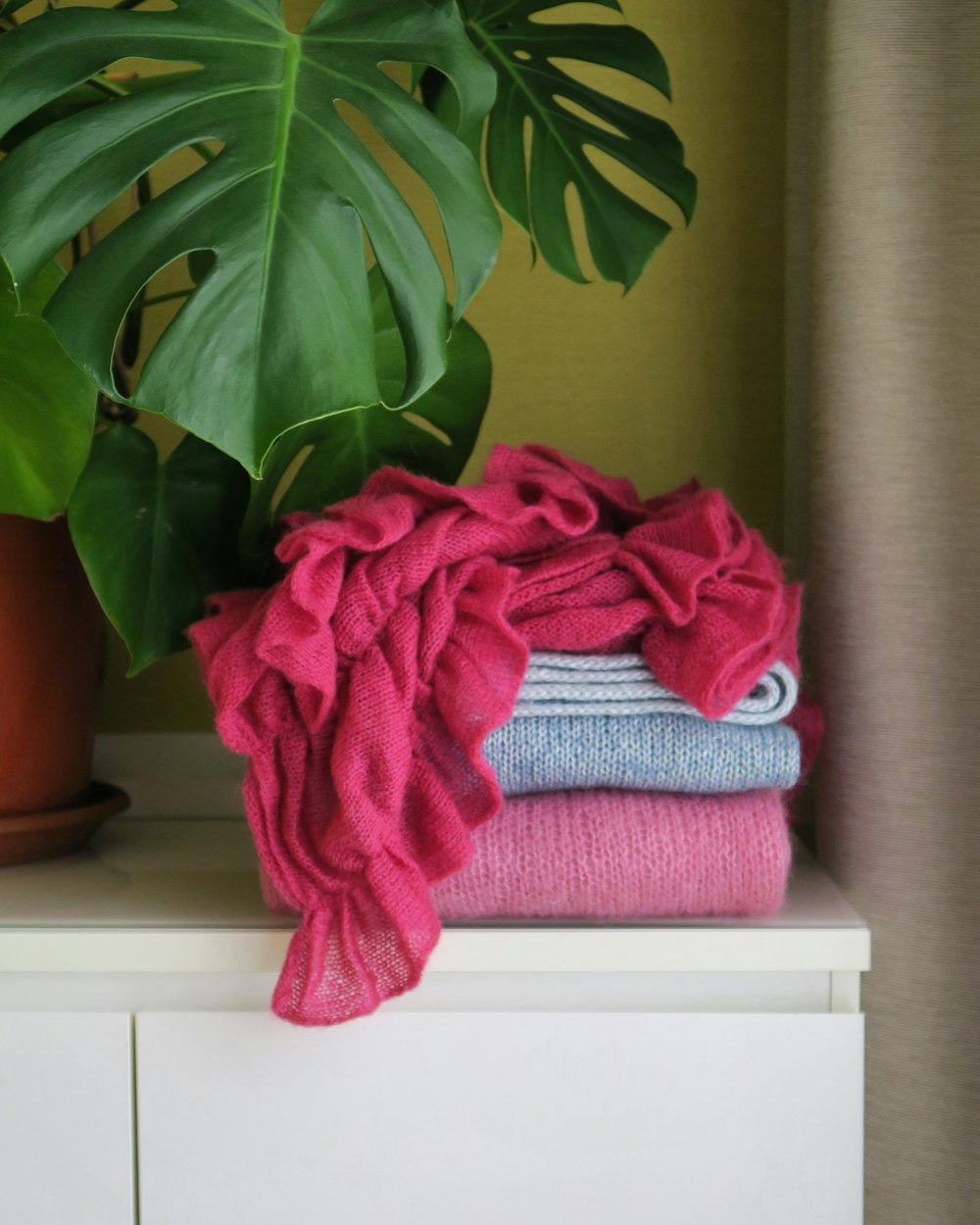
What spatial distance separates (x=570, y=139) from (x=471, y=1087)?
27.2 inches

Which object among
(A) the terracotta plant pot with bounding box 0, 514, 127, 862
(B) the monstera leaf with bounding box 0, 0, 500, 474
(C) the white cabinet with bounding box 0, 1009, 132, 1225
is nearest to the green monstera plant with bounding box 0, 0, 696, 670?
(B) the monstera leaf with bounding box 0, 0, 500, 474

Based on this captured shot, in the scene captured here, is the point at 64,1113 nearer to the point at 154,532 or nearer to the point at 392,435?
the point at 154,532

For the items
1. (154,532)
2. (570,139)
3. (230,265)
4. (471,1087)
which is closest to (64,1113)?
(471,1087)

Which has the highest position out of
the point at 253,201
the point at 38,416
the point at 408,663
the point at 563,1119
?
the point at 253,201

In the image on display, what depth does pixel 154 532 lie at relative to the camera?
72 cm

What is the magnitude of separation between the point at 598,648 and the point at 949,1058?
0.34m

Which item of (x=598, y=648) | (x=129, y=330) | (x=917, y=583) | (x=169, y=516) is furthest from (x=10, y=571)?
(x=917, y=583)

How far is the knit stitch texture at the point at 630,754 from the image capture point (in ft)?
2.06

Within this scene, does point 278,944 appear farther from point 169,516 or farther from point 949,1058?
point 949,1058

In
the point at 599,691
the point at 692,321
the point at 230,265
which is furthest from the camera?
the point at 692,321

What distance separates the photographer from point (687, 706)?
63 centimetres

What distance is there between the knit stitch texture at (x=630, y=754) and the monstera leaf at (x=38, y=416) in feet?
0.98

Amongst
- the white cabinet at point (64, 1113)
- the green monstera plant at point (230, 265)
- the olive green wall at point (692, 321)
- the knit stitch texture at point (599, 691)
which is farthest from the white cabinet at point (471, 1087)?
the olive green wall at point (692, 321)

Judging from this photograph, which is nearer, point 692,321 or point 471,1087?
point 471,1087
